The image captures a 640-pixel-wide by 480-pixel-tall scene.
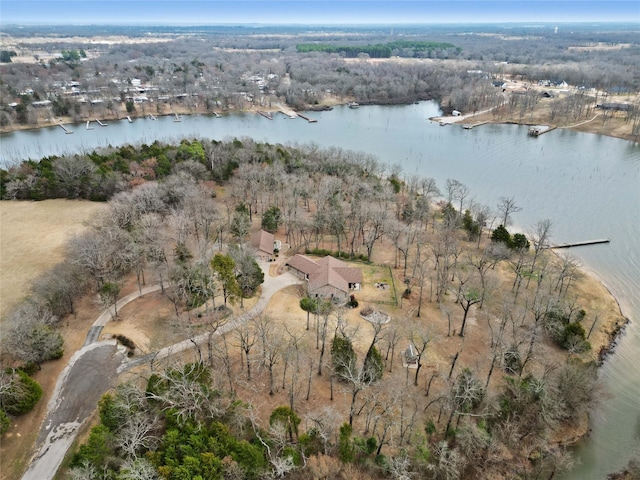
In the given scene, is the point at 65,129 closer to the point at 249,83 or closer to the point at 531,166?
the point at 249,83

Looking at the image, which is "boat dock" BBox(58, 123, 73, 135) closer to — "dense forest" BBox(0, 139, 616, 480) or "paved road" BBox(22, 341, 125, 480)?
"dense forest" BBox(0, 139, 616, 480)

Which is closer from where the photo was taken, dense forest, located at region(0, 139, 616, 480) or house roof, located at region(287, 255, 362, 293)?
dense forest, located at region(0, 139, 616, 480)

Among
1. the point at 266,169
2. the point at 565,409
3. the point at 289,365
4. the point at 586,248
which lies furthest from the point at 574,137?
the point at 289,365

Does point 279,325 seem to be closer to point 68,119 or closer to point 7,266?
point 7,266

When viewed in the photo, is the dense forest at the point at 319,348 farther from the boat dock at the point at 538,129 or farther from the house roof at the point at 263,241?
the boat dock at the point at 538,129

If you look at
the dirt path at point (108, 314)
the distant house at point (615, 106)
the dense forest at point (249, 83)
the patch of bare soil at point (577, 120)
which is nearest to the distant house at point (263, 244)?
the dirt path at point (108, 314)

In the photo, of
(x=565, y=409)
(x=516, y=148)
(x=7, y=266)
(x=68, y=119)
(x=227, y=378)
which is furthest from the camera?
(x=68, y=119)

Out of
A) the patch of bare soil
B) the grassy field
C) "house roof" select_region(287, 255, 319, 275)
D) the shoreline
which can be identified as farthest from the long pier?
the grassy field
